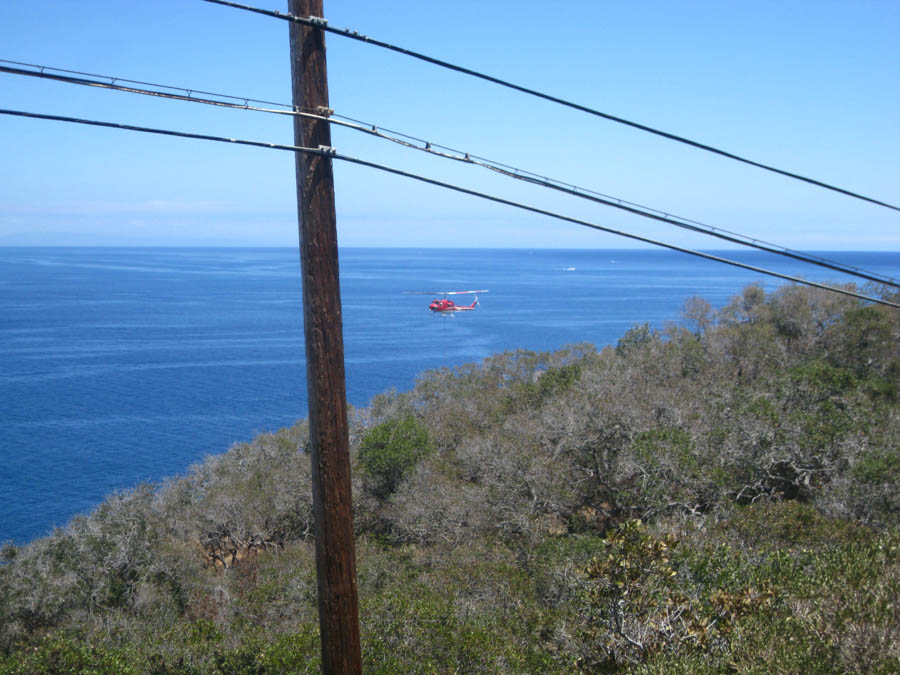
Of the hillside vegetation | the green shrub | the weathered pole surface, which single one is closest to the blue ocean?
the hillside vegetation

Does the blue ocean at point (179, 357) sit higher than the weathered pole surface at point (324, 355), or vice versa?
the weathered pole surface at point (324, 355)

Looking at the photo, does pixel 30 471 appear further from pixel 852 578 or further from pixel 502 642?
pixel 852 578

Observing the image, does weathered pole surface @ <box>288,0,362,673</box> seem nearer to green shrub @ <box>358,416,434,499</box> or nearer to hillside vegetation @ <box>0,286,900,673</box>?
hillside vegetation @ <box>0,286,900,673</box>

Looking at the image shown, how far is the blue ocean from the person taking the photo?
41250mm

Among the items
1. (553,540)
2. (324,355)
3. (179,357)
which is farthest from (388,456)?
(179,357)

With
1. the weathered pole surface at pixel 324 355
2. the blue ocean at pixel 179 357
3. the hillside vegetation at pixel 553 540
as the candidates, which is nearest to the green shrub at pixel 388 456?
the hillside vegetation at pixel 553 540

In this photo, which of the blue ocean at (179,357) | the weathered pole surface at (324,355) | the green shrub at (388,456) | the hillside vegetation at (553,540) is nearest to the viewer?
the weathered pole surface at (324,355)

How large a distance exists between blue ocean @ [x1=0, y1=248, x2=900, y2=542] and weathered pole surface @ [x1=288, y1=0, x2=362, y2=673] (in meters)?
30.7

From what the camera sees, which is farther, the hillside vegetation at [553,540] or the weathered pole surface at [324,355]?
the hillside vegetation at [553,540]

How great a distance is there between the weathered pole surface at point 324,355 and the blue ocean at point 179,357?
30.7 meters

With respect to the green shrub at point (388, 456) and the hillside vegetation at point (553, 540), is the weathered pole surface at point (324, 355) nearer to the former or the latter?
the hillside vegetation at point (553, 540)

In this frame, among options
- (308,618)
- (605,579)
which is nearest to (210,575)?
(308,618)

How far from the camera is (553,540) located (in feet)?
51.8

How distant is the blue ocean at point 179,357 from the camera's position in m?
41.2
